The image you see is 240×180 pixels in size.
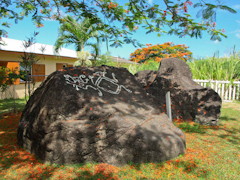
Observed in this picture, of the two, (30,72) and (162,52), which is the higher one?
(162,52)

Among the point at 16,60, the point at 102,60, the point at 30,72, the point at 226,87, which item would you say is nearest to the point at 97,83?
the point at 30,72

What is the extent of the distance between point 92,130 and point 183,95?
4.16m

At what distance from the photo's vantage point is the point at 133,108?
399cm

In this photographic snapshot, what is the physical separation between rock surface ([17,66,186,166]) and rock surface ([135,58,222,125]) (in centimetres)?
249

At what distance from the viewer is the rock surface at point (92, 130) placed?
3.24m

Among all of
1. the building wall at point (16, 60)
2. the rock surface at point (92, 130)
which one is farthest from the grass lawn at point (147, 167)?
the building wall at point (16, 60)

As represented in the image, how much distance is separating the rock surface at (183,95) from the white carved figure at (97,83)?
2053 mm

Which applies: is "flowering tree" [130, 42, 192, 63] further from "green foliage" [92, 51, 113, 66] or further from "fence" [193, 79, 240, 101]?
"fence" [193, 79, 240, 101]

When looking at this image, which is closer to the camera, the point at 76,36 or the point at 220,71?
the point at 220,71

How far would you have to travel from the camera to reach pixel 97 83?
4449 mm

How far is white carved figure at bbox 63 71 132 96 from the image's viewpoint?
412 cm

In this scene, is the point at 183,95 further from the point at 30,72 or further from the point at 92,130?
the point at 30,72

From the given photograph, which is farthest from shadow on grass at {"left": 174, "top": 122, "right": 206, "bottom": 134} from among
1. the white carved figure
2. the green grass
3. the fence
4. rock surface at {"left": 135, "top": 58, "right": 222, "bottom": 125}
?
the green grass

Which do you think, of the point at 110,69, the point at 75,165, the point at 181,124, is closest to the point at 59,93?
the point at 75,165
